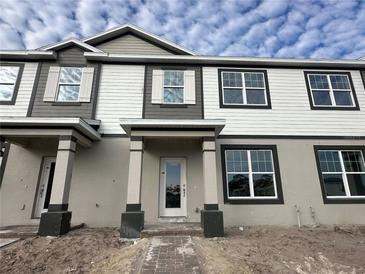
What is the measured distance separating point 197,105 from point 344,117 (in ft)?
18.6

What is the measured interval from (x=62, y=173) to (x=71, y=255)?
2211 mm

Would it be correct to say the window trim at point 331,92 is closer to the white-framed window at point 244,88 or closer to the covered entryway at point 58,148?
the white-framed window at point 244,88

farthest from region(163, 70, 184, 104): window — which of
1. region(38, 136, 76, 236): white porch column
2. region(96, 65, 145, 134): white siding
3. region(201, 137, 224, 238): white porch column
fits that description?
region(38, 136, 76, 236): white porch column

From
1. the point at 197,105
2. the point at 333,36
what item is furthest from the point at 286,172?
the point at 333,36

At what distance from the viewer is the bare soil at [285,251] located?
3711 mm

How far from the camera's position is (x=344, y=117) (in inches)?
311

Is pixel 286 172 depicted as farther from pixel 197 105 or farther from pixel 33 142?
pixel 33 142

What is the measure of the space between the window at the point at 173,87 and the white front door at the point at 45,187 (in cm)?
464

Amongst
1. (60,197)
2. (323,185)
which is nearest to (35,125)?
(60,197)

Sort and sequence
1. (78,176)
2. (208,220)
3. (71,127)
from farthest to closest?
(78,176) → (71,127) → (208,220)

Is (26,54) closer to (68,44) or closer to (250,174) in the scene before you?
(68,44)

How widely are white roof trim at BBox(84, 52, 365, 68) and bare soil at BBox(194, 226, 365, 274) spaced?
242 inches

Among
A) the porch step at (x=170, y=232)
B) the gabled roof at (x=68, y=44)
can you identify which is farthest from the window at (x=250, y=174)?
the gabled roof at (x=68, y=44)

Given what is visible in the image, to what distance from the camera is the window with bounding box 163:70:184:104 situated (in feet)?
26.0
